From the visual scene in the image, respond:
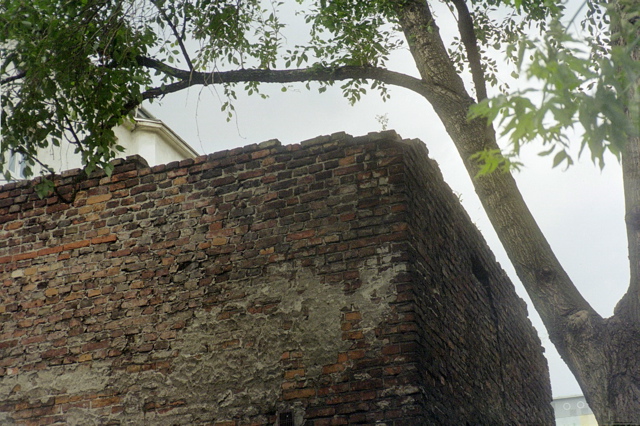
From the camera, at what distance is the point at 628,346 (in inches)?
263

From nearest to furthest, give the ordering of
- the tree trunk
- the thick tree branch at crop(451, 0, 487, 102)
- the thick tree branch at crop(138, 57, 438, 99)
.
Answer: the tree trunk → the thick tree branch at crop(451, 0, 487, 102) → the thick tree branch at crop(138, 57, 438, 99)

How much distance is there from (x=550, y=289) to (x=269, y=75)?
3.75 m

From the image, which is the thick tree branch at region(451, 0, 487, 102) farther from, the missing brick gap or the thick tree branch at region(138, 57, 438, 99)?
the missing brick gap

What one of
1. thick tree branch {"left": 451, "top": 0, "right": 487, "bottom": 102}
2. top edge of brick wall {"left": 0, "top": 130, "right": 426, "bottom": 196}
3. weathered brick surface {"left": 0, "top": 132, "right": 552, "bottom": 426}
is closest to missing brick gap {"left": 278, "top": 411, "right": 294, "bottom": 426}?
weathered brick surface {"left": 0, "top": 132, "right": 552, "bottom": 426}

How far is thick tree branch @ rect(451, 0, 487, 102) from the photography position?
8.38 m

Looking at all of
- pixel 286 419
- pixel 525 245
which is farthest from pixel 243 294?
pixel 525 245

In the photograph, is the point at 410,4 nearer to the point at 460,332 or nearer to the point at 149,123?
the point at 460,332

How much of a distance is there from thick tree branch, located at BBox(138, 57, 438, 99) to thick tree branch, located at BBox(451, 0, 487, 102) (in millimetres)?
661

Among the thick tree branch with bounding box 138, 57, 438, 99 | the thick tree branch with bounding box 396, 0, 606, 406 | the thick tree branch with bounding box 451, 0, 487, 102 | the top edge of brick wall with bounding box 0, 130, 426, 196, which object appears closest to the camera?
the thick tree branch with bounding box 396, 0, 606, 406

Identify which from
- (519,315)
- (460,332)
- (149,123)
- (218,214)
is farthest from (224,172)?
(149,123)

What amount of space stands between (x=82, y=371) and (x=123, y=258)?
1.04 m

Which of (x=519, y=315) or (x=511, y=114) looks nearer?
(x=511, y=114)

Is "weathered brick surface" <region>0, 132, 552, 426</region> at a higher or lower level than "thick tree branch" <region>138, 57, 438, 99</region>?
lower

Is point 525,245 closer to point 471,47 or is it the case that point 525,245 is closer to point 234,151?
point 471,47
